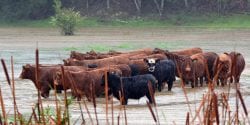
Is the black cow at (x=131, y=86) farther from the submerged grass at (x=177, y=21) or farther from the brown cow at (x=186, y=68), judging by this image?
the submerged grass at (x=177, y=21)

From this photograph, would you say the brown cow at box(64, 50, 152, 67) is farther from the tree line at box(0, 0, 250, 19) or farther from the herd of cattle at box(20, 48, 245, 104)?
the tree line at box(0, 0, 250, 19)

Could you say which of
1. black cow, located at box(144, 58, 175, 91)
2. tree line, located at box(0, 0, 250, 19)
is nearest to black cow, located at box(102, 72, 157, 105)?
black cow, located at box(144, 58, 175, 91)

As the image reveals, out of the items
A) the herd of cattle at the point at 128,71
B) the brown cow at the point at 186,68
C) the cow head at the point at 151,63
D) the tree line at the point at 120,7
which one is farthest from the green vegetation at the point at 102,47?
the tree line at the point at 120,7

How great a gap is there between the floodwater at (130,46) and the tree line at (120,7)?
769 cm

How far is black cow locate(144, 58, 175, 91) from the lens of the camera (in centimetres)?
1931

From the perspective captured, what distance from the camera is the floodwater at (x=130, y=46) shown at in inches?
623

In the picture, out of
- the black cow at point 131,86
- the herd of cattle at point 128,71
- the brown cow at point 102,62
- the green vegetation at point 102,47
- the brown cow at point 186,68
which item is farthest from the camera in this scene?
the green vegetation at point 102,47

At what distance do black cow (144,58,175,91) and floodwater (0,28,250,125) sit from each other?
278 millimetres

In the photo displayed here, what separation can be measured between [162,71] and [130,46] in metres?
19.0

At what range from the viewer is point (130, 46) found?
3828cm

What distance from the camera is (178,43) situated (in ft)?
131

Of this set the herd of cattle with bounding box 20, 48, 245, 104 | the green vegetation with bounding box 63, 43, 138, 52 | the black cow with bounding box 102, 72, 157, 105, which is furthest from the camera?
the green vegetation with bounding box 63, 43, 138, 52

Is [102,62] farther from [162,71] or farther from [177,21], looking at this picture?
[177,21]

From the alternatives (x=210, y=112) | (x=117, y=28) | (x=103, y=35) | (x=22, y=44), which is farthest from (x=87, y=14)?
(x=210, y=112)
